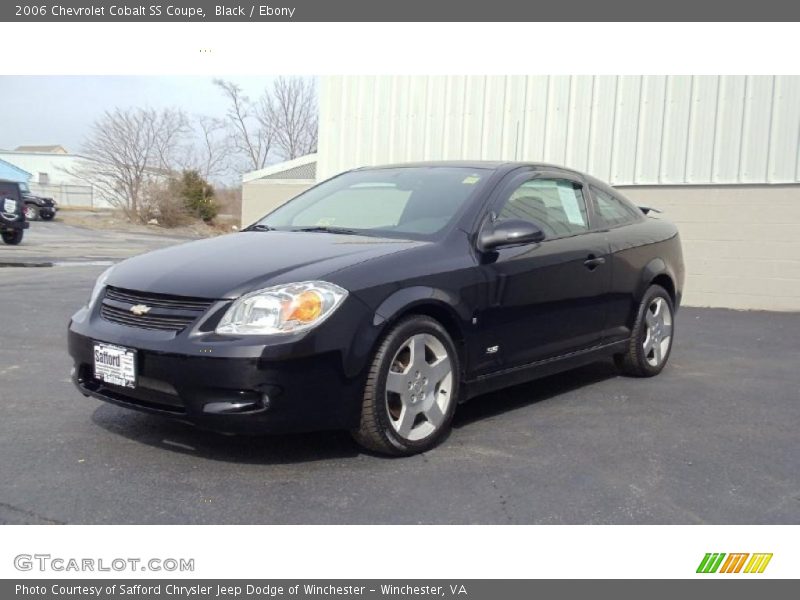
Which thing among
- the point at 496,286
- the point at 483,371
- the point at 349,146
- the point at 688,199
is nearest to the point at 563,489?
the point at 483,371

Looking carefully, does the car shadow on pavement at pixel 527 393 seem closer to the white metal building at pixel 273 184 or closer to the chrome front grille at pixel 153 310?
the chrome front grille at pixel 153 310

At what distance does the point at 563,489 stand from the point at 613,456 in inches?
24.3

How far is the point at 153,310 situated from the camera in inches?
147

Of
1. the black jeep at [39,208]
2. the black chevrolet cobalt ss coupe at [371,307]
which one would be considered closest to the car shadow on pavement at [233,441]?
the black chevrolet cobalt ss coupe at [371,307]

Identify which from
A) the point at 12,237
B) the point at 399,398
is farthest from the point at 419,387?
the point at 12,237

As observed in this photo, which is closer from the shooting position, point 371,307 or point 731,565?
point 731,565

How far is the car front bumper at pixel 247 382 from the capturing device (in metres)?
→ 3.47

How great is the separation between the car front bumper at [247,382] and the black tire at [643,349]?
2.80m

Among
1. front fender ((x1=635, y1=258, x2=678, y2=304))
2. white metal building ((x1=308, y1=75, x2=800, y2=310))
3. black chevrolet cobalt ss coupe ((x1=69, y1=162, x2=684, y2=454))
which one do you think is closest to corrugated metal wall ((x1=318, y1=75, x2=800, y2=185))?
white metal building ((x1=308, y1=75, x2=800, y2=310))

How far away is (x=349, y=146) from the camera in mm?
13578

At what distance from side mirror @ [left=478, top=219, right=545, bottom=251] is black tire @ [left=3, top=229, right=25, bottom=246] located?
62.4 feet

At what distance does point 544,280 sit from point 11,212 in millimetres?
18667

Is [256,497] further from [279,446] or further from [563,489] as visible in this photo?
[563,489]

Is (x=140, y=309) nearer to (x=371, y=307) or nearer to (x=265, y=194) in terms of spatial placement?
(x=371, y=307)
